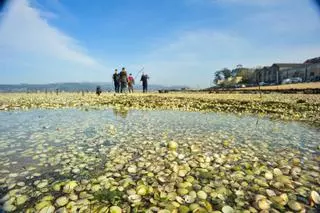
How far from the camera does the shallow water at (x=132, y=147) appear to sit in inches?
217

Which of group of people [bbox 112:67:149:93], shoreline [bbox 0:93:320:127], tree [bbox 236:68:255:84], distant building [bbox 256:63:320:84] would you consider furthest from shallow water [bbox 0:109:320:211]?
tree [bbox 236:68:255:84]

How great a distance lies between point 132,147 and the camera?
8.03 meters

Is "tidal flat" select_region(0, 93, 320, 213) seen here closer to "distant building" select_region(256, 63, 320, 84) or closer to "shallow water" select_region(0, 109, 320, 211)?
"shallow water" select_region(0, 109, 320, 211)

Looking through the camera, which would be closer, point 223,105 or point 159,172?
point 159,172

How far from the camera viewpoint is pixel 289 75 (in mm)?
105125

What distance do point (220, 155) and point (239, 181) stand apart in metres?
1.82

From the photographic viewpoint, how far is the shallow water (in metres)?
5.51

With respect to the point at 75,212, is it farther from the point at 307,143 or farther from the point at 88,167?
the point at 307,143

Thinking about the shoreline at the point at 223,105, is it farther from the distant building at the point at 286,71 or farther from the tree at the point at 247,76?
the tree at the point at 247,76

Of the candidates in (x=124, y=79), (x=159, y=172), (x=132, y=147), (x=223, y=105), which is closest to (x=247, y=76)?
(x=124, y=79)

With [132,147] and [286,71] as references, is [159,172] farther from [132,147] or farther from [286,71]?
[286,71]

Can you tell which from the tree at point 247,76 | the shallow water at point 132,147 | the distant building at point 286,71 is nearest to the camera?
the shallow water at point 132,147

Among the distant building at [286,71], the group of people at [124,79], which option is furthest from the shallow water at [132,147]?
the distant building at [286,71]

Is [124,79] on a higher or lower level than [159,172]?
higher
